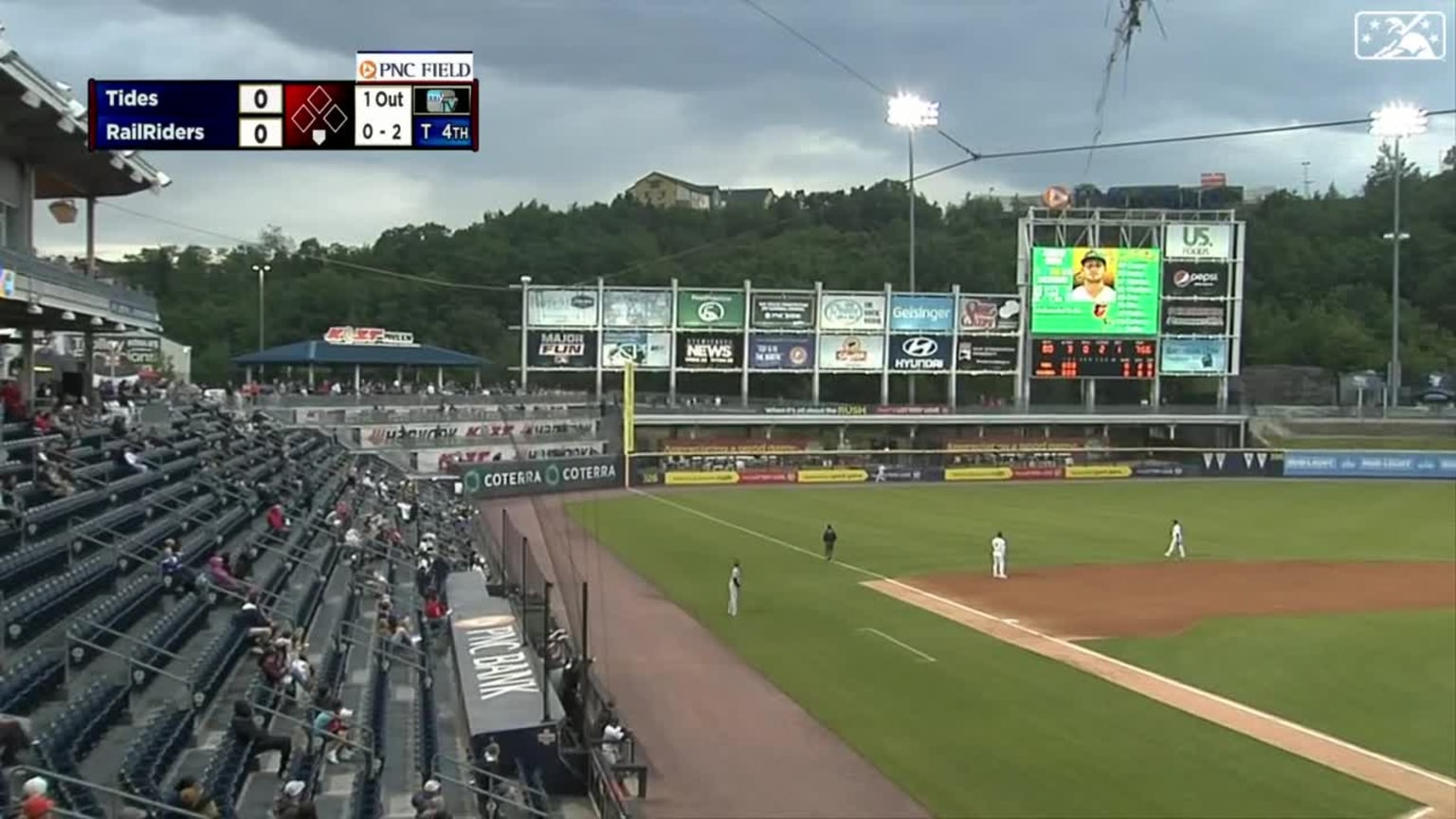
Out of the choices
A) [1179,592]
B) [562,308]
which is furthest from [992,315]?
[1179,592]

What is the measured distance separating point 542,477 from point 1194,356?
125 ft

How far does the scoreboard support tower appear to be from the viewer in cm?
6712

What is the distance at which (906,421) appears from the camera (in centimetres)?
7006

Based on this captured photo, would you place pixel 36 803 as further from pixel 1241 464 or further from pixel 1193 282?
pixel 1193 282

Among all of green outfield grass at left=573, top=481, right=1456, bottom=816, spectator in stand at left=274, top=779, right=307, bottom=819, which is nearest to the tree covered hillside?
green outfield grass at left=573, top=481, right=1456, bottom=816

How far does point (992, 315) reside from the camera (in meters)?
69.1

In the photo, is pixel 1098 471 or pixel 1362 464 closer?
pixel 1362 464

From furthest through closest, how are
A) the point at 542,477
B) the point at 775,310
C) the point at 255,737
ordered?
1. the point at 775,310
2. the point at 542,477
3. the point at 255,737

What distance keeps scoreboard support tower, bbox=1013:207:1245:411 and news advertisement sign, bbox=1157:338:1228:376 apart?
323 mm

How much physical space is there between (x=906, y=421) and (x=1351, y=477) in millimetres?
23804

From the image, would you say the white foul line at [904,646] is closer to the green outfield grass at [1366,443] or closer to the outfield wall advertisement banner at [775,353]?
the outfield wall advertisement banner at [775,353]

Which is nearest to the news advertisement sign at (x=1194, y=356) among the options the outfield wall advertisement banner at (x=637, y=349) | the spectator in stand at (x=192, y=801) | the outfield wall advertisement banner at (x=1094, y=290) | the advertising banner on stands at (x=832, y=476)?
the outfield wall advertisement banner at (x=1094, y=290)

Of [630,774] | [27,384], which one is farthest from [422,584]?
[27,384]

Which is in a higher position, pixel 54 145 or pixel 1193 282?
pixel 1193 282
